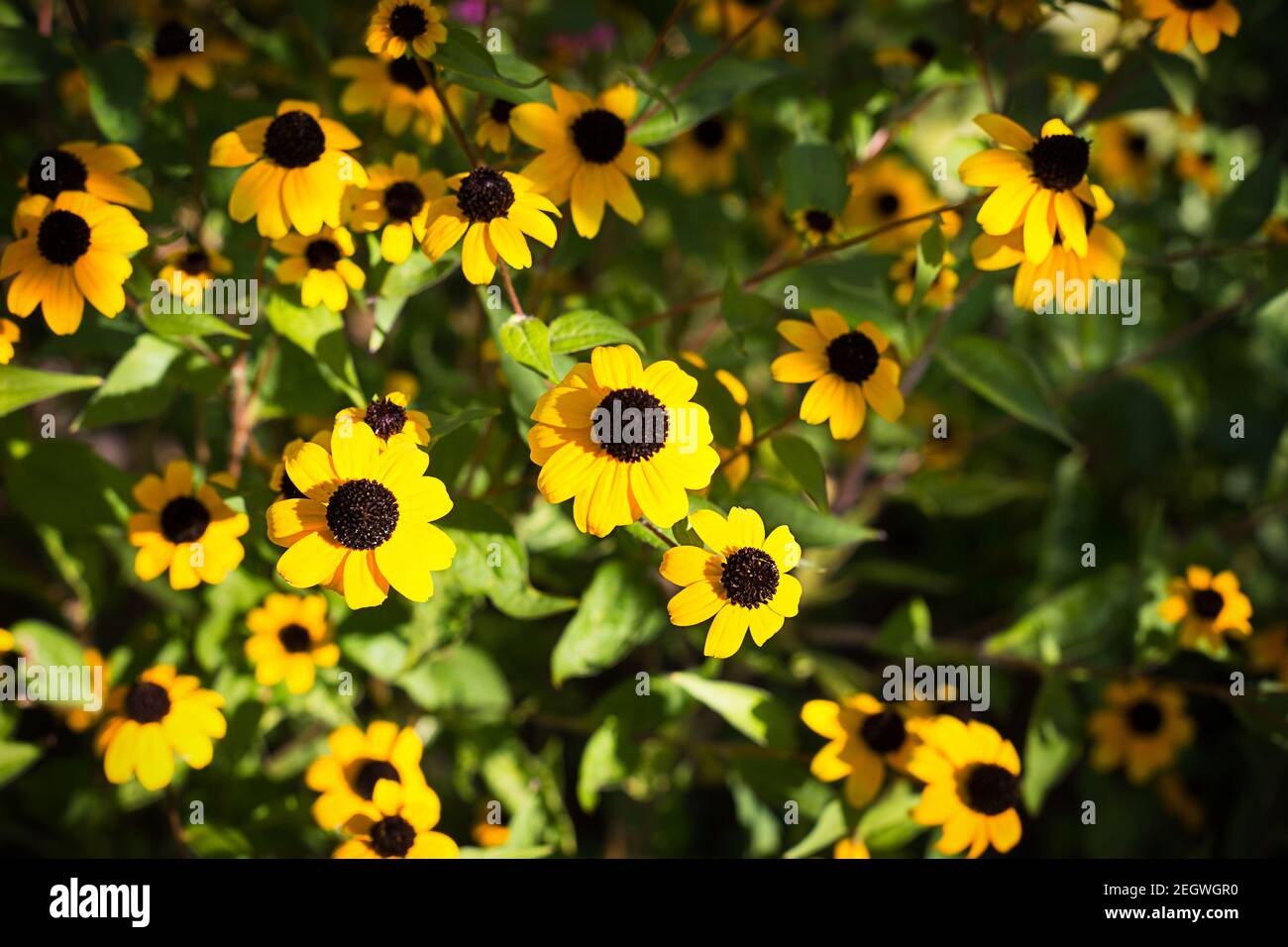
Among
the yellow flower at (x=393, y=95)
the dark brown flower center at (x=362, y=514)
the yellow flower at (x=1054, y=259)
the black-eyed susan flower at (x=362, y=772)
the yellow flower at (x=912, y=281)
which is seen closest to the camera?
the dark brown flower center at (x=362, y=514)

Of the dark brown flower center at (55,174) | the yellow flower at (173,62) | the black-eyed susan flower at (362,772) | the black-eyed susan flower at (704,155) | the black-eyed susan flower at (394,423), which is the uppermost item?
the black-eyed susan flower at (704,155)

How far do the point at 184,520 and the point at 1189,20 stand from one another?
6.39 ft

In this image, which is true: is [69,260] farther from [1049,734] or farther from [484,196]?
[1049,734]

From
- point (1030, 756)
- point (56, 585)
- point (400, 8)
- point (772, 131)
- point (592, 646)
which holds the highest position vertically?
point (772, 131)

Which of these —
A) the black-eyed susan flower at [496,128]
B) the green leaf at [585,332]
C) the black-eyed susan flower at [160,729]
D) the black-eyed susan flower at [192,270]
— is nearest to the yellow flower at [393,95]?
the black-eyed susan flower at [496,128]

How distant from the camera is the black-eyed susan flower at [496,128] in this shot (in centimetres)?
153

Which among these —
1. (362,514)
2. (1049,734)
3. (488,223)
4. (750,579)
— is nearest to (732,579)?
(750,579)

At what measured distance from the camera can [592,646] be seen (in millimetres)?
1661

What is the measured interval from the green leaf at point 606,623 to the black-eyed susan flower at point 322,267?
0.66 metres

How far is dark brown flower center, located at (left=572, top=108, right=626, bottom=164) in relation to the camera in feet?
4.92

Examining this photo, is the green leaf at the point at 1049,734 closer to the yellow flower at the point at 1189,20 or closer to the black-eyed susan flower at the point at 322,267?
the yellow flower at the point at 1189,20
